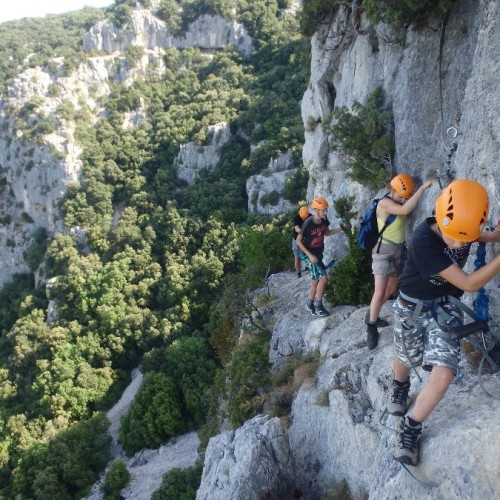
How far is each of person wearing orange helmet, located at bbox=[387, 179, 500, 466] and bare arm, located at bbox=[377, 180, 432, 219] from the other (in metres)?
1.88

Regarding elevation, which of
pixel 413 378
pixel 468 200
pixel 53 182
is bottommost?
pixel 413 378

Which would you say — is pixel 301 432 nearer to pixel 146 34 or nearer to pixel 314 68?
pixel 314 68

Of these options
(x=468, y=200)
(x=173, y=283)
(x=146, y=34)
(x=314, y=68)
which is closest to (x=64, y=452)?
(x=173, y=283)

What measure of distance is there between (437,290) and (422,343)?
79 centimetres

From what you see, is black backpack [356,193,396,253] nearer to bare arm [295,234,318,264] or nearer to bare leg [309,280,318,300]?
bare arm [295,234,318,264]

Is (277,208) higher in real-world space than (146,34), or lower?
lower

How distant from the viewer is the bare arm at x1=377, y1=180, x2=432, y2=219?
583 cm

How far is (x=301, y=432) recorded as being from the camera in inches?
325

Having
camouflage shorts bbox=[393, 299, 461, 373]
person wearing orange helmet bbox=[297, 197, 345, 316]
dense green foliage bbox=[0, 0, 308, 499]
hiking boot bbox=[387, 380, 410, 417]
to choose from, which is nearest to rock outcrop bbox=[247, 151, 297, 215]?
dense green foliage bbox=[0, 0, 308, 499]

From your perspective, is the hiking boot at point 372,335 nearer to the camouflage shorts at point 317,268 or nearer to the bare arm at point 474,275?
the camouflage shorts at point 317,268

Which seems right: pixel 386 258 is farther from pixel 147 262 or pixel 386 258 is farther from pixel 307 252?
pixel 147 262

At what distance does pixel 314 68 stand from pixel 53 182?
173 ft

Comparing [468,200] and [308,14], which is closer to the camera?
[468,200]

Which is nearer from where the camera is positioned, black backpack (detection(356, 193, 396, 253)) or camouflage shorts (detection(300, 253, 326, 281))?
black backpack (detection(356, 193, 396, 253))
